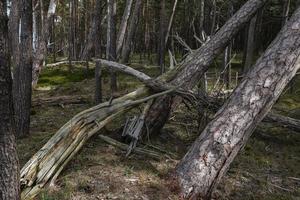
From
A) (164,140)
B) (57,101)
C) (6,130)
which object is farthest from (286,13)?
(6,130)

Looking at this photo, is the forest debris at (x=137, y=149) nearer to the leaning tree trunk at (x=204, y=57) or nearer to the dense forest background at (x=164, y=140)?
the dense forest background at (x=164, y=140)

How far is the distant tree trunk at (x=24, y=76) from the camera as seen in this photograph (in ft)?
23.3

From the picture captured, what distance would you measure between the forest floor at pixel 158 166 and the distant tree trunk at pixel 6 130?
1.17 m

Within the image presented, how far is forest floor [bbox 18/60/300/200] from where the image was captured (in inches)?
201

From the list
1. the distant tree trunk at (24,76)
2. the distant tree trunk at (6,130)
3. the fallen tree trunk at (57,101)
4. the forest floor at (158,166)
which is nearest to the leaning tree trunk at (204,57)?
the forest floor at (158,166)

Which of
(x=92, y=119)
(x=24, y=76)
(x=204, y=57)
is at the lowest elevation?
(x=92, y=119)

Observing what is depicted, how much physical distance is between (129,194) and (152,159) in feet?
4.45

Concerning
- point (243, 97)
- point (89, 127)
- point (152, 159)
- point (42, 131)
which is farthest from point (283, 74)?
point (42, 131)

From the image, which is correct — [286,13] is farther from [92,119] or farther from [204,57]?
[92,119]

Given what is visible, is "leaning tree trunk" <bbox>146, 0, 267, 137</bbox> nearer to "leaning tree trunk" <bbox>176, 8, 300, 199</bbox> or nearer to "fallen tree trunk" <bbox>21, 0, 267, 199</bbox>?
"fallen tree trunk" <bbox>21, 0, 267, 199</bbox>

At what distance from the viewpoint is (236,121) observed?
5273 mm

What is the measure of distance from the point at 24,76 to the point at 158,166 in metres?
3.46

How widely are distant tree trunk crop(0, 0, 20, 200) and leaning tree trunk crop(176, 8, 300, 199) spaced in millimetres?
2376

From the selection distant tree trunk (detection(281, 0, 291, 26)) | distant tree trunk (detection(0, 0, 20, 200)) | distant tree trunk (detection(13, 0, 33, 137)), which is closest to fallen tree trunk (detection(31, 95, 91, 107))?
distant tree trunk (detection(13, 0, 33, 137))
